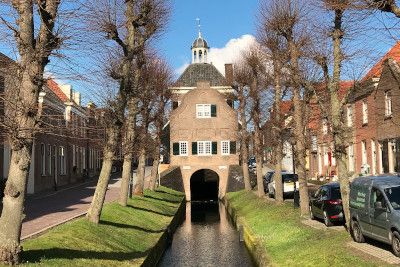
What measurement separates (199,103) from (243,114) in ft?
50.3

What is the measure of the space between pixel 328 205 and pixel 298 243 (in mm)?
3144

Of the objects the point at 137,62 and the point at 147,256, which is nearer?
the point at 147,256

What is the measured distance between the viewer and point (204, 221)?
3206cm

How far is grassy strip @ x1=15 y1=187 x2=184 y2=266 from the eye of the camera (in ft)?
34.8

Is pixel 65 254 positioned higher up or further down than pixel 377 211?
further down

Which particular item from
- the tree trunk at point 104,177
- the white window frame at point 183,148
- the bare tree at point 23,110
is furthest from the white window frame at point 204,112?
the bare tree at point 23,110

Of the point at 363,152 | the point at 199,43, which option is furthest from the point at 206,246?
the point at 199,43

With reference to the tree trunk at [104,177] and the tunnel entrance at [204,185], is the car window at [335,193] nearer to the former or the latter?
the tree trunk at [104,177]

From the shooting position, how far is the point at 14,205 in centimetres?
891

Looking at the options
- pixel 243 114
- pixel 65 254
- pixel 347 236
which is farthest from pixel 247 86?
pixel 65 254

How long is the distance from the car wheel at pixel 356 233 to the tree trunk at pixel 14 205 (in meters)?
8.01

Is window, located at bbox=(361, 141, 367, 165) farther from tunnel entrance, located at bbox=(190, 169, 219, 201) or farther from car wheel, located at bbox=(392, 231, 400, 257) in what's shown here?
car wheel, located at bbox=(392, 231, 400, 257)

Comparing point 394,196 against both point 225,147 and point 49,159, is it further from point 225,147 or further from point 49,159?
point 225,147

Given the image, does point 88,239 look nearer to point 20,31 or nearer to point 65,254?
point 65,254
